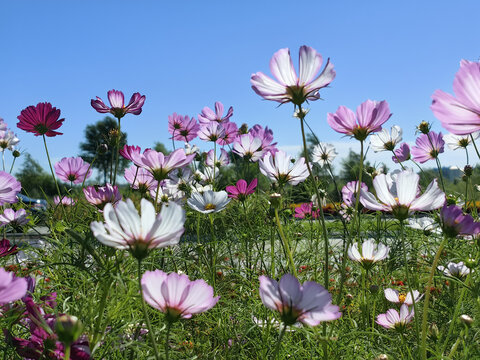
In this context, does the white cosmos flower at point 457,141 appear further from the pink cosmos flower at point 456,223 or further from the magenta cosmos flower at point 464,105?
the magenta cosmos flower at point 464,105

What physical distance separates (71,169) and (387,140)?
3.46ft

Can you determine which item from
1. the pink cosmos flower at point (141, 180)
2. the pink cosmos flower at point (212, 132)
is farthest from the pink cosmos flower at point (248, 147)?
the pink cosmos flower at point (141, 180)

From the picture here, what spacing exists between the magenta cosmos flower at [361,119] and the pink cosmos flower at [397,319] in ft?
1.18

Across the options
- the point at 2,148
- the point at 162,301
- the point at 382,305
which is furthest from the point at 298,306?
the point at 2,148

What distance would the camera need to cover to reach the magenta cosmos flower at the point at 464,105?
1.24 feet

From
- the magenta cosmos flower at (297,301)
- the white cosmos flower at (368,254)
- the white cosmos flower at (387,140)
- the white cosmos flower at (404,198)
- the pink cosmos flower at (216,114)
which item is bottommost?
the magenta cosmos flower at (297,301)

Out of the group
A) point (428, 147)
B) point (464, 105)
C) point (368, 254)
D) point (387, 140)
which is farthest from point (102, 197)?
point (428, 147)

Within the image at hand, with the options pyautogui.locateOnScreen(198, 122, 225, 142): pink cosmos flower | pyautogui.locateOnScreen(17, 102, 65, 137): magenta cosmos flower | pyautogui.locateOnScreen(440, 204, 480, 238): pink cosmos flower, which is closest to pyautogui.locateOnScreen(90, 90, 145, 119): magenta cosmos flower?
pyautogui.locateOnScreen(17, 102, 65, 137): magenta cosmos flower

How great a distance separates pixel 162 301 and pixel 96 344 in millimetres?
95

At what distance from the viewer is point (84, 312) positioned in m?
0.64

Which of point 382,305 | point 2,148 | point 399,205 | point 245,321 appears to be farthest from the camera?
point 2,148

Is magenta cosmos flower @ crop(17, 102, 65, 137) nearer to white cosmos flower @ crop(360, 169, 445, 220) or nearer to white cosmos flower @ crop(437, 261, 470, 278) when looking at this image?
white cosmos flower @ crop(360, 169, 445, 220)

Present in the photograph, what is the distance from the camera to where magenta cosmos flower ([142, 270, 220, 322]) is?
1.39 ft

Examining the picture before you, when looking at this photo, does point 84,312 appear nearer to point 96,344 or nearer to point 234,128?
point 96,344
